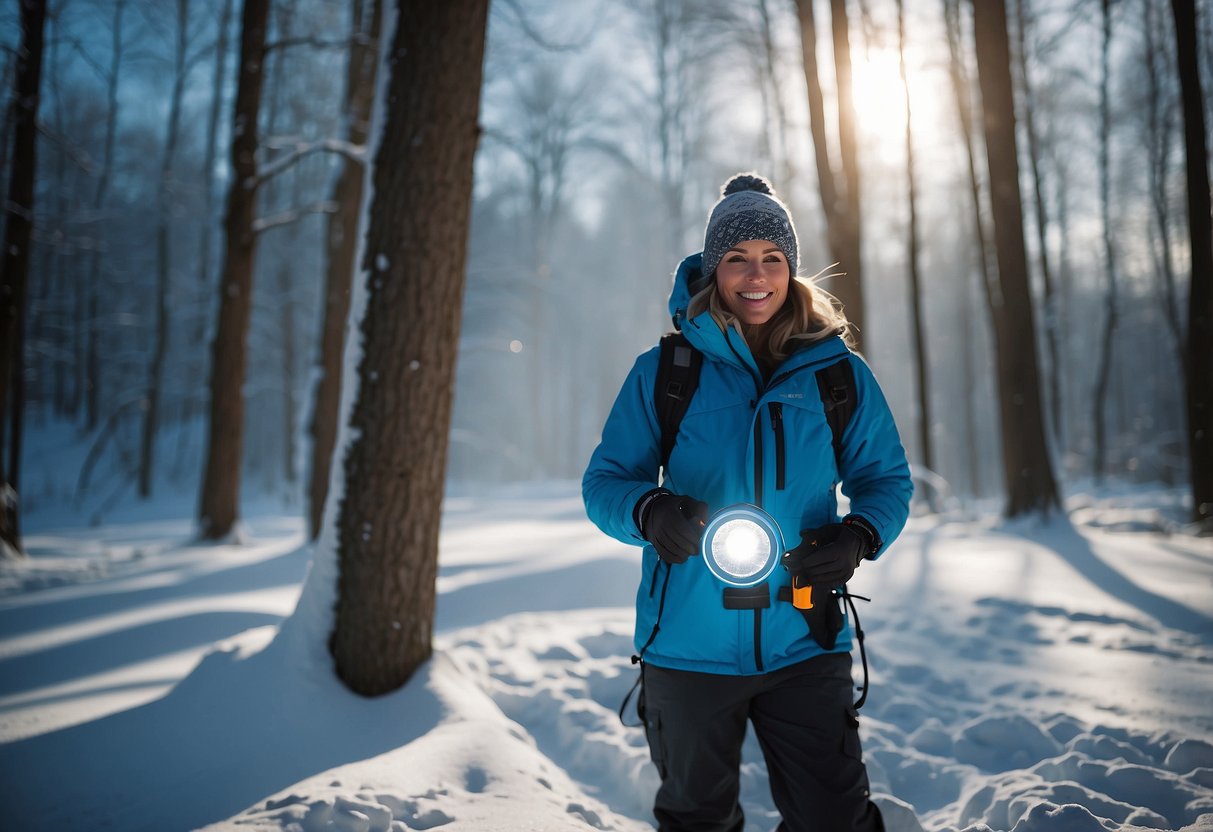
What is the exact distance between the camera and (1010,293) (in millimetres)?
8367

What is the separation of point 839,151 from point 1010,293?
296 cm

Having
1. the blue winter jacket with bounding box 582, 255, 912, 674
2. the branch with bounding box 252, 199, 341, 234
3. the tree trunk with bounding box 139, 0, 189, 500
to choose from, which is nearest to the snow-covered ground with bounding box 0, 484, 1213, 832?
the blue winter jacket with bounding box 582, 255, 912, 674

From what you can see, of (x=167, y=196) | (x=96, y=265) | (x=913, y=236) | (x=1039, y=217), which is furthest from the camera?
(x=96, y=265)

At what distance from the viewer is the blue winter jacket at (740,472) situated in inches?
70.2

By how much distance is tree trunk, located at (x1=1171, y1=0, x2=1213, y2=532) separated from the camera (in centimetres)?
826

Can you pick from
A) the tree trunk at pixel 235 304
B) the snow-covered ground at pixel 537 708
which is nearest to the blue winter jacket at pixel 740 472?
the snow-covered ground at pixel 537 708

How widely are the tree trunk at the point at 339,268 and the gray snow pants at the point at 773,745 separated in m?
6.81

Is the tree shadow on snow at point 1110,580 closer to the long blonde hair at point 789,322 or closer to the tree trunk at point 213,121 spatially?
the long blonde hair at point 789,322

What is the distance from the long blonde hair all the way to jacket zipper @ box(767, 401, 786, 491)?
23cm

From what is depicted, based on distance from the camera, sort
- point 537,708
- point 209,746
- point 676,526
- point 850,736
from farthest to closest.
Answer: point 537,708, point 209,746, point 850,736, point 676,526

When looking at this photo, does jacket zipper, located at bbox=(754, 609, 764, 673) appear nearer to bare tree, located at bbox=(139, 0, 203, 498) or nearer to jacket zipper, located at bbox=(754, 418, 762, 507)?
jacket zipper, located at bbox=(754, 418, 762, 507)

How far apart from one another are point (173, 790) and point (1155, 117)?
786 inches

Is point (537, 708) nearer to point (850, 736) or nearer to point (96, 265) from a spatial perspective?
point (850, 736)

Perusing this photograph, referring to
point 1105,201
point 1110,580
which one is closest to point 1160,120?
point 1105,201
